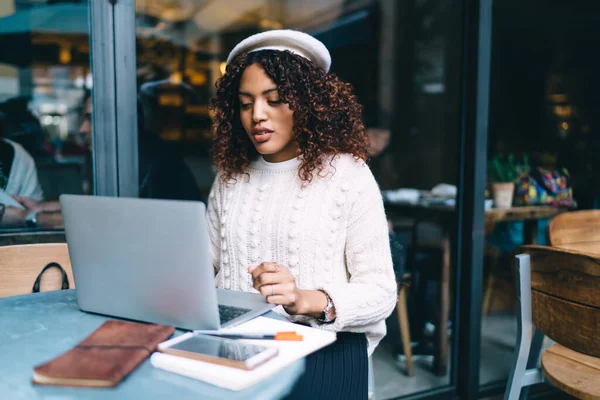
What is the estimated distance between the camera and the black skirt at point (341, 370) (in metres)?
1.15

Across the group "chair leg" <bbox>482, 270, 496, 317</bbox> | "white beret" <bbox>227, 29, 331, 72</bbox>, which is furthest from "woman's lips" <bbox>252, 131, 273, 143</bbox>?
"chair leg" <bbox>482, 270, 496, 317</bbox>

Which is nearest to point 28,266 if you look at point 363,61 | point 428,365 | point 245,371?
point 245,371

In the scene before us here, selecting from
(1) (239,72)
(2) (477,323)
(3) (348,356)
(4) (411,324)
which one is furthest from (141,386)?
(4) (411,324)

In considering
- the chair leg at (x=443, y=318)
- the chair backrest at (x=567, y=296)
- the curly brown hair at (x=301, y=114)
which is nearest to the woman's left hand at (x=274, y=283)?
the curly brown hair at (x=301, y=114)

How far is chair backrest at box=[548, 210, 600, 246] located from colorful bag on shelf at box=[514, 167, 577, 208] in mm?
987

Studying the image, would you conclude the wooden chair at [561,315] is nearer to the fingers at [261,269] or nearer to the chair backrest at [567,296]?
the chair backrest at [567,296]

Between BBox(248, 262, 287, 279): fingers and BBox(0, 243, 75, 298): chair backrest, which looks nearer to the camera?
BBox(248, 262, 287, 279): fingers

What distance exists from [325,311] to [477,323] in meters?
1.43

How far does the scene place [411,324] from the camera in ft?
10.2

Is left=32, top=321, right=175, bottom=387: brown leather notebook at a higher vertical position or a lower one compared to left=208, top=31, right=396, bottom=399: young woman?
lower

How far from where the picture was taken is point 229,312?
105cm

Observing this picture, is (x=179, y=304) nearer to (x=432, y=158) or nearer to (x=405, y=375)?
(x=405, y=375)

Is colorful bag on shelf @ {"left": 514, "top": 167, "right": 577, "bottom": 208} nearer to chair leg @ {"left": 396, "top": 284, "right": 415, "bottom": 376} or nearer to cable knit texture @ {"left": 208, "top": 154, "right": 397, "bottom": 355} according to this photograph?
chair leg @ {"left": 396, "top": 284, "right": 415, "bottom": 376}

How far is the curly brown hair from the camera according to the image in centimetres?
145
